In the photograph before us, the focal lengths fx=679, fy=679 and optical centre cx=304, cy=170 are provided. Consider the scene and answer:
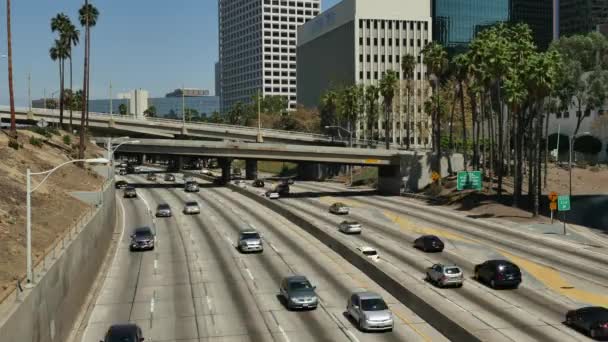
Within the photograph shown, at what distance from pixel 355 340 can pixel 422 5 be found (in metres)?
166

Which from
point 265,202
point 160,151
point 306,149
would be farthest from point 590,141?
point 160,151

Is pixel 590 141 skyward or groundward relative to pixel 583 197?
skyward

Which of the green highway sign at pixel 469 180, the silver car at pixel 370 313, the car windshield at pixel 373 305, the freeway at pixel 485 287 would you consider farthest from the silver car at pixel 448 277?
the green highway sign at pixel 469 180

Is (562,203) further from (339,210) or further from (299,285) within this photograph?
(299,285)

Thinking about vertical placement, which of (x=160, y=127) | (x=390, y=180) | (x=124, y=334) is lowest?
(x=124, y=334)

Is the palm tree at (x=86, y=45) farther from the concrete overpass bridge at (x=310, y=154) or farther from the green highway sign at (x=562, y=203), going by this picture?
the green highway sign at (x=562, y=203)

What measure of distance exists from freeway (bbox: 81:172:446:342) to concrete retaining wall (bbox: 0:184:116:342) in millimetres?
1429

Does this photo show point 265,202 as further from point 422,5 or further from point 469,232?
point 422,5

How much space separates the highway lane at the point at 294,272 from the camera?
33.6 m

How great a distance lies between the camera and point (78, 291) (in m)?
37.2

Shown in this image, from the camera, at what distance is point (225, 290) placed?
42.8m

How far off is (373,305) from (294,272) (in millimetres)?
14973

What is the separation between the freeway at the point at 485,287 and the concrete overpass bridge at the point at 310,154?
22874mm

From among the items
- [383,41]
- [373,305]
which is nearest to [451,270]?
[373,305]
